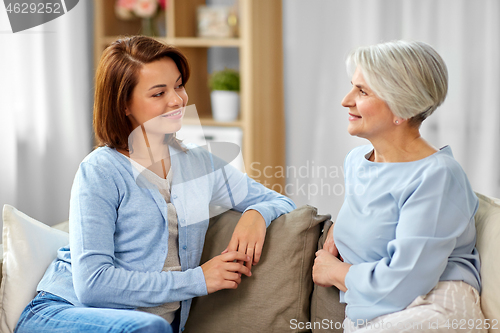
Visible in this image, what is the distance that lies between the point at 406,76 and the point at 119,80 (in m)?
0.75

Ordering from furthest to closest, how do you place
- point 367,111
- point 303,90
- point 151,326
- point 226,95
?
1. point 303,90
2. point 226,95
3. point 367,111
4. point 151,326

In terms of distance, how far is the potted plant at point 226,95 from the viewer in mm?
2646

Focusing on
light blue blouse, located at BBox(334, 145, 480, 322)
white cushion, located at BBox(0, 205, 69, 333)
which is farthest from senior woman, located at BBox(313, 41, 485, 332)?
white cushion, located at BBox(0, 205, 69, 333)

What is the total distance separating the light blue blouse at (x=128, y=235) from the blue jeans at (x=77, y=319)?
33mm

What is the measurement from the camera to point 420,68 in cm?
114

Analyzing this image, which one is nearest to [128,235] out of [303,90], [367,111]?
[367,111]

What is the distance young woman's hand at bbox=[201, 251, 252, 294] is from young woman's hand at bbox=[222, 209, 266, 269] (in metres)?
0.03

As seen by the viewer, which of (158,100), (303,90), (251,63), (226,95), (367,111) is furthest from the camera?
(303,90)

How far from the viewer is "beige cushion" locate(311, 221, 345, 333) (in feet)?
4.40

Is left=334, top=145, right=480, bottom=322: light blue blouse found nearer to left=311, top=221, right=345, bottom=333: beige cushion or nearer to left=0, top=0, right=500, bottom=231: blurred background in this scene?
left=311, top=221, right=345, bottom=333: beige cushion

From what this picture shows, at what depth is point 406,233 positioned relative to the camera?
3.61 feet

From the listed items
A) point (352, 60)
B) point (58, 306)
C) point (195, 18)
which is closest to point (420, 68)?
point (352, 60)

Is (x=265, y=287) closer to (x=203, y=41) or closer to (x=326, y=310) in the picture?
(x=326, y=310)

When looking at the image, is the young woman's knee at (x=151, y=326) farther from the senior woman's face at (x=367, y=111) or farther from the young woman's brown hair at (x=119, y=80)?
the senior woman's face at (x=367, y=111)
